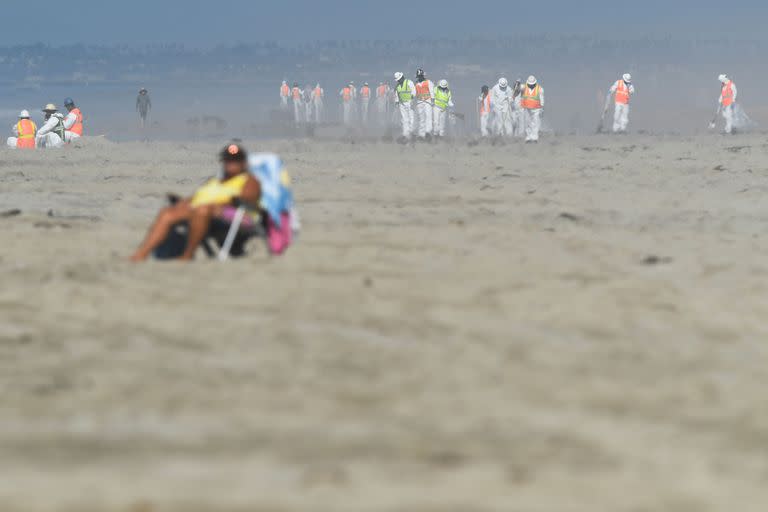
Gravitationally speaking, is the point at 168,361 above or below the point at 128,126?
above

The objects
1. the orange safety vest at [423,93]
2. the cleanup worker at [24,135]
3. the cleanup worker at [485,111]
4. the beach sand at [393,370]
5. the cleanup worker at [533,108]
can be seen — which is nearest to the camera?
the beach sand at [393,370]

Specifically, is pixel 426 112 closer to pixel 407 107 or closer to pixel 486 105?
pixel 407 107

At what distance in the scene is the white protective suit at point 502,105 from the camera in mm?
28500

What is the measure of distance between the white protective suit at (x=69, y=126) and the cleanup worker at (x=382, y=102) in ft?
55.8

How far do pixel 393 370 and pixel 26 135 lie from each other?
1865 centimetres

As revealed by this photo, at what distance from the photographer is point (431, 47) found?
5536 inches

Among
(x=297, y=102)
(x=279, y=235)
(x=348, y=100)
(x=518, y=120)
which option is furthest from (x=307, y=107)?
(x=279, y=235)

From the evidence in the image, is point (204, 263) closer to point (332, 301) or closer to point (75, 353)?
point (332, 301)

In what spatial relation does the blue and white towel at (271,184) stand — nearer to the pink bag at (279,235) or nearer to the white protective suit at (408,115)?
the pink bag at (279,235)

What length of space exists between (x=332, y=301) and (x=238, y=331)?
841mm

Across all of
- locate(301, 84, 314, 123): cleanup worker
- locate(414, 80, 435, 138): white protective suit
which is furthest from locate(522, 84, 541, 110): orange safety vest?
locate(301, 84, 314, 123): cleanup worker

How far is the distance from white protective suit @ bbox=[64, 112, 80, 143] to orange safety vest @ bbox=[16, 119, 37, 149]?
0.64m

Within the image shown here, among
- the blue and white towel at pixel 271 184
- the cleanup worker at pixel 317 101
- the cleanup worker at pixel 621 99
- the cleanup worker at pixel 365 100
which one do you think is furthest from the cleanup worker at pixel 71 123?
the cleanup worker at pixel 365 100

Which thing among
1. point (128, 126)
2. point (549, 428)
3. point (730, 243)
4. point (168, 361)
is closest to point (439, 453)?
point (549, 428)
